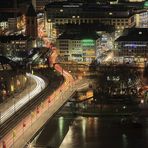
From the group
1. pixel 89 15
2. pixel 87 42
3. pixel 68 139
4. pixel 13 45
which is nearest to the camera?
pixel 68 139

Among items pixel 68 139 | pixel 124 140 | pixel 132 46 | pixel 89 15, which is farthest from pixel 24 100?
pixel 89 15

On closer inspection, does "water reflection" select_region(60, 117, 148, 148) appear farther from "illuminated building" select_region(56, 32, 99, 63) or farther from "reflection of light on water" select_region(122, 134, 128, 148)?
"illuminated building" select_region(56, 32, 99, 63)

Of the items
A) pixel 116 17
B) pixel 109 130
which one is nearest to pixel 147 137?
pixel 109 130

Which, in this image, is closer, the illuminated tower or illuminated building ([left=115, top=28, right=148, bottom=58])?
illuminated building ([left=115, top=28, right=148, bottom=58])

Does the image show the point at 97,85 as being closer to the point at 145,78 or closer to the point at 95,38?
the point at 145,78

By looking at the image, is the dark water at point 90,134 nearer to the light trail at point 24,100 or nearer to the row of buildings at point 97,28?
the light trail at point 24,100

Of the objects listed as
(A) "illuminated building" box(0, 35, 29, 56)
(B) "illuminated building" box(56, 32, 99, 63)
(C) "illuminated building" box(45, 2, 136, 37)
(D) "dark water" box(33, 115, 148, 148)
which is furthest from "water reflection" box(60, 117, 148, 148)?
(C) "illuminated building" box(45, 2, 136, 37)

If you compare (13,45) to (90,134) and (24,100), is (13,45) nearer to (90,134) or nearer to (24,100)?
(24,100)
